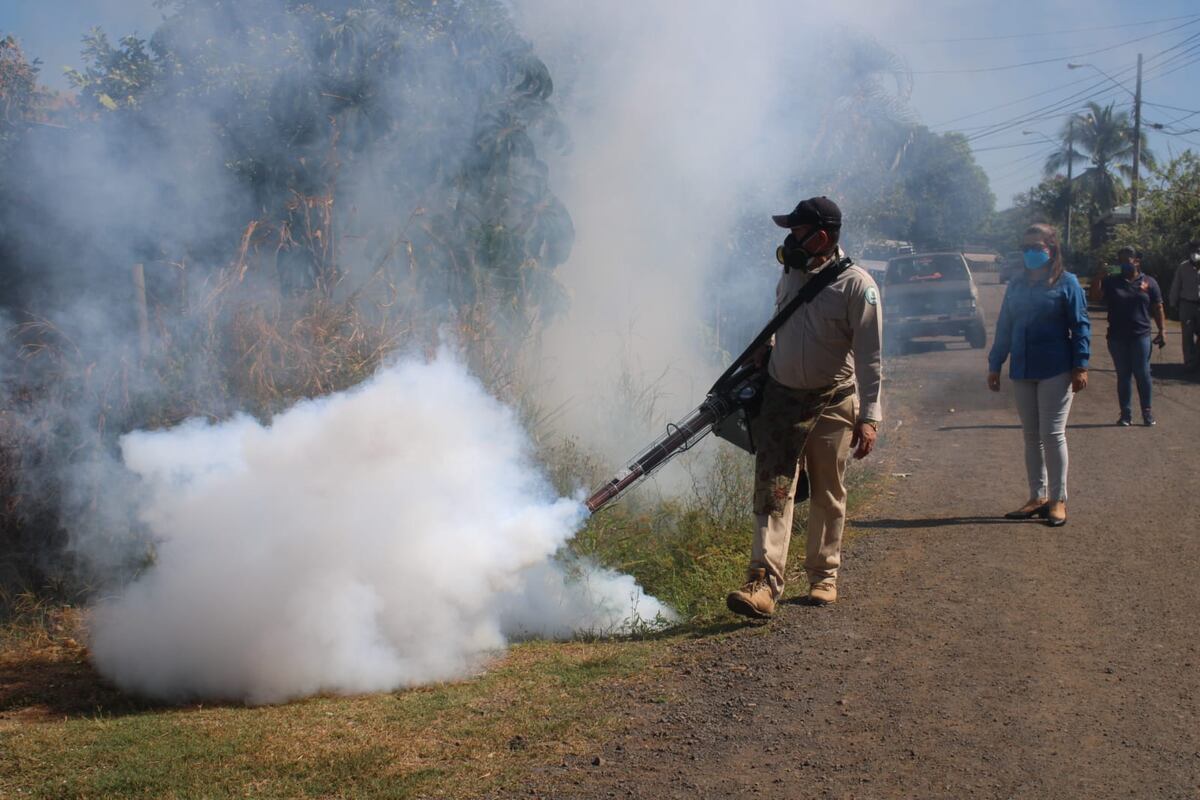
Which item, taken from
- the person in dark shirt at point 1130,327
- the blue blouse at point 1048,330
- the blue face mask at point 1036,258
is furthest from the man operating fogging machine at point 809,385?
the person in dark shirt at point 1130,327

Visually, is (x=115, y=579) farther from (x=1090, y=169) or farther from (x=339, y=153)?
(x=1090, y=169)

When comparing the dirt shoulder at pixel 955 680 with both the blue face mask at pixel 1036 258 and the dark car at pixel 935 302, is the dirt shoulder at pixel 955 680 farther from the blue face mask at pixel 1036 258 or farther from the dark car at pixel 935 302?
the dark car at pixel 935 302

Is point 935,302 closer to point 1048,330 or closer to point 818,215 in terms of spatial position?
point 1048,330

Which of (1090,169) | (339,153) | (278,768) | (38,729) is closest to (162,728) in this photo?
(38,729)

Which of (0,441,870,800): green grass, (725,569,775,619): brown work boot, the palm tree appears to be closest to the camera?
(0,441,870,800): green grass

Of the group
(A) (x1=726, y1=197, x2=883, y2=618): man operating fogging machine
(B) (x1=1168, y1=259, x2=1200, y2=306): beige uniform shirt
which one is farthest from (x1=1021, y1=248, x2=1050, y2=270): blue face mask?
(B) (x1=1168, y1=259, x2=1200, y2=306): beige uniform shirt

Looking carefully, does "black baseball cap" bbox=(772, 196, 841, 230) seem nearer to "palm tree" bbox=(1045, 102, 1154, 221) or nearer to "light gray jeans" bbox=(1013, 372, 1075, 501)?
"light gray jeans" bbox=(1013, 372, 1075, 501)

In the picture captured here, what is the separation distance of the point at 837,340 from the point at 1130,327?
7.29 m

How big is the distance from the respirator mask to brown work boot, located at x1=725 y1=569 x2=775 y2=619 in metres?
1.43

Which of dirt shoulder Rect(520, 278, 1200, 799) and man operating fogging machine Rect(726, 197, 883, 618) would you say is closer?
dirt shoulder Rect(520, 278, 1200, 799)

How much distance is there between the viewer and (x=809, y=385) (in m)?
5.11

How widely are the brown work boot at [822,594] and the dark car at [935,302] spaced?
1478cm

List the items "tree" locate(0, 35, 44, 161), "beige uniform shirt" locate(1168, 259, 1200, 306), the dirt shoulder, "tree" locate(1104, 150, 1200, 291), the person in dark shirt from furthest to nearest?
"tree" locate(1104, 150, 1200, 291) < "beige uniform shirt" locate(1168, 259, 1200, 306) < the person in dark shirt < "tree" locate(0, 35, 44, 161) < the dirt shoulder

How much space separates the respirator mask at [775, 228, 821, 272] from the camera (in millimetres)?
5098
